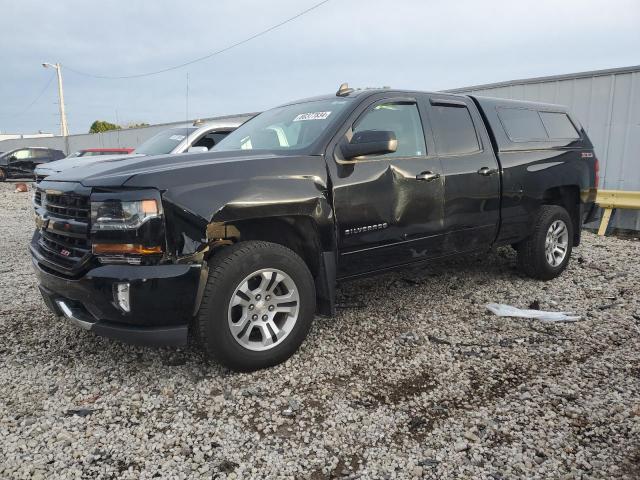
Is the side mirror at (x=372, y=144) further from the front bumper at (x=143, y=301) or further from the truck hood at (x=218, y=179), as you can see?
the front bumper at (x=143, y=301)

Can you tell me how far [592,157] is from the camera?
18.0 feet

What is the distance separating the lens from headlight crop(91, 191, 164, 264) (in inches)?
107

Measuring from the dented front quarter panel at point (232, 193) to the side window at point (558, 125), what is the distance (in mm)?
3182

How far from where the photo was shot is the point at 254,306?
3092 millimetres

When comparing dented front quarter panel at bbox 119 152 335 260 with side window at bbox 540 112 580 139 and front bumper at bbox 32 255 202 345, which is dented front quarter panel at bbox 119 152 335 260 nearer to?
front bumper at bbox 32 255 202 345

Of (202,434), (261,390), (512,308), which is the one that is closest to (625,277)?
(512,308)

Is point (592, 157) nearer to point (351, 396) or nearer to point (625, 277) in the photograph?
point (625, 277)

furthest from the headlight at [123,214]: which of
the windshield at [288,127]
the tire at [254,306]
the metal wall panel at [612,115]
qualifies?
the metal wall panel at [612,115]

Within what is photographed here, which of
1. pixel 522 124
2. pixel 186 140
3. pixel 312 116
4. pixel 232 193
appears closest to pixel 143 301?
pixel 232 193

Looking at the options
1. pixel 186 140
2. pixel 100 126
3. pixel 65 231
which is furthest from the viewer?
pixel 100 126

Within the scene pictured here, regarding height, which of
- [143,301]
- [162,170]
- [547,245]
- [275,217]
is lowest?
[547,245]

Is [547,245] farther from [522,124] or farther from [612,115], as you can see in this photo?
[612,115]

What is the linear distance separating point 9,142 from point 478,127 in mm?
55195

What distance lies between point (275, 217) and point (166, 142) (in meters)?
5.51
